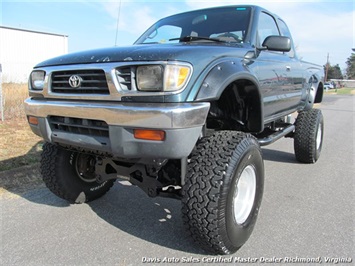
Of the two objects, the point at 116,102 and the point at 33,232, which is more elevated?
the point at 116,102

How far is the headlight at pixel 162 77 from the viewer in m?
2.04

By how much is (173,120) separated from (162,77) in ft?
0.97

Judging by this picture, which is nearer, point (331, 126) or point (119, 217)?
point (119, 217)

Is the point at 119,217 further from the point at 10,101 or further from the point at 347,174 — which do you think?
the point at 10,101

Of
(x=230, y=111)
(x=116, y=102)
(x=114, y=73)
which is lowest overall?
(x=230, y=111)

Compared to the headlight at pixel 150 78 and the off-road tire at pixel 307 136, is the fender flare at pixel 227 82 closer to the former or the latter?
the headlight at pixel 150 78

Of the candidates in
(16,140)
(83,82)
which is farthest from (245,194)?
(16,140)

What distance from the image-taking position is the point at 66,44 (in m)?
35.8

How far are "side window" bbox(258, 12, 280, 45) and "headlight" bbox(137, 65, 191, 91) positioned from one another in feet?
5.64

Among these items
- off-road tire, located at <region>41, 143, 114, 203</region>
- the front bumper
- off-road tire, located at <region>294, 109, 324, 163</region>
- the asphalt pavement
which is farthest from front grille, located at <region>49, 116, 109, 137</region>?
off-road tire, located at <region>294, 109, 324, 163</region>

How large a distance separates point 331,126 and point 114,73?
29.5 feet

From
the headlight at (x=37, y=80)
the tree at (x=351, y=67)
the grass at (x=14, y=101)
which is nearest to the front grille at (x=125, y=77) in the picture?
the headlight at (x=37, y=80)

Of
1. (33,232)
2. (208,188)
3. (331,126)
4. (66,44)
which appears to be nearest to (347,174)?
(208,188)

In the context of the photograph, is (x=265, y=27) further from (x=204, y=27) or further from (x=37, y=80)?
(x=37, y=80)
